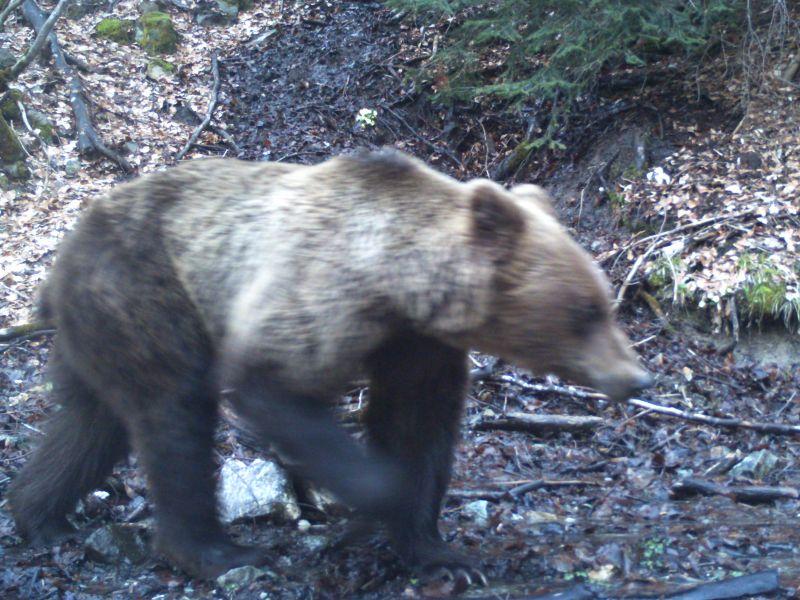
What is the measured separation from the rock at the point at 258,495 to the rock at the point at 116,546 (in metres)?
0.55

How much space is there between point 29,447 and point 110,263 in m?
2.67

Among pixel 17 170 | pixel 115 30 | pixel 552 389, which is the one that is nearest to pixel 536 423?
pixel 552 389

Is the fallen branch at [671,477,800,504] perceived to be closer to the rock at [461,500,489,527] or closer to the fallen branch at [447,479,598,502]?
the fallen branch at [447,479,598,502]

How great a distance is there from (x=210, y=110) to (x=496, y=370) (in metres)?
7.76

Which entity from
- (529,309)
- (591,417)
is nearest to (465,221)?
(529,309)

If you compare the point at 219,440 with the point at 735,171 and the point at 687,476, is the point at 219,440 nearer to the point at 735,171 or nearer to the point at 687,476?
the point at 687,476

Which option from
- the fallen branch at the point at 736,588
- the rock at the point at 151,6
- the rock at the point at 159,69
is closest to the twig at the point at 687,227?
the fallen branch at the point at 736,588

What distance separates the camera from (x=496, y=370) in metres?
7.51

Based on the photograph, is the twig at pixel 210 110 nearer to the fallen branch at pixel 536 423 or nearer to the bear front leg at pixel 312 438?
the fallen branch at pixel 536 423

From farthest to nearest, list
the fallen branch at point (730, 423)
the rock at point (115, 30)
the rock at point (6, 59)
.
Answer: the rock at point (115, 30) < the rock at point (6, 59) < the fallen branch at point (730, 423)

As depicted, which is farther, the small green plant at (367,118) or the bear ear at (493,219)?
the small green plant at (367,118)

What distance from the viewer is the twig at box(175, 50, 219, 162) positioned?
40.1 feet

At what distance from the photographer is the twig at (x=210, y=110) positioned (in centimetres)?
1223

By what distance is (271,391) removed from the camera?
12.8ft
